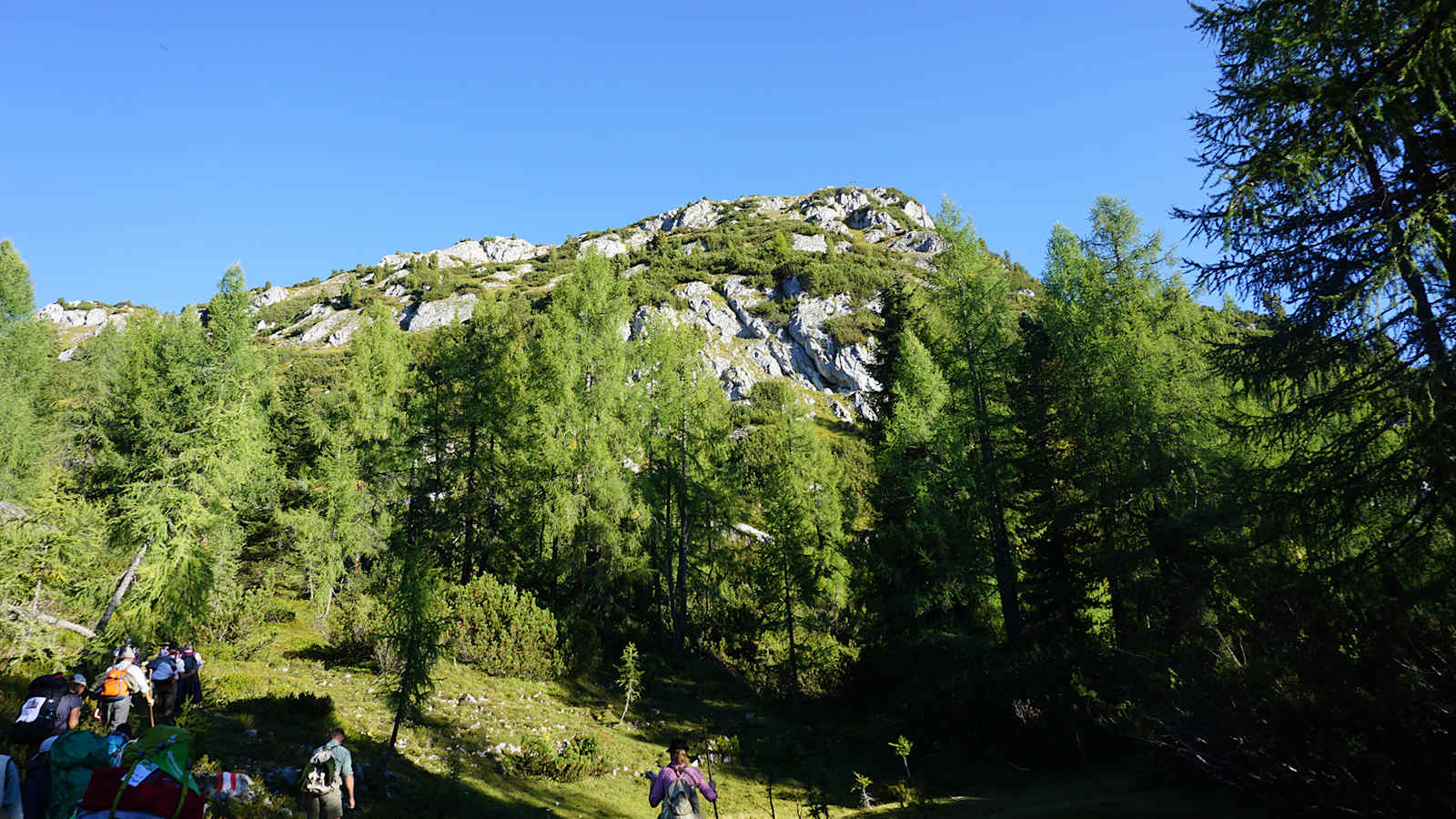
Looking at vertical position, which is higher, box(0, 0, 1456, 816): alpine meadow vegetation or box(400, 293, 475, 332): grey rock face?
box(400, 293, 475, 332): grey rock face

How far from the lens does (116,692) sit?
9.68 metres

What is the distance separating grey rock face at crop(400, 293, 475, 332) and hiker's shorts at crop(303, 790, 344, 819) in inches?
4013

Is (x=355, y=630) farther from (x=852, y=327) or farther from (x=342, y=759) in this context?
(x=852, y=327)

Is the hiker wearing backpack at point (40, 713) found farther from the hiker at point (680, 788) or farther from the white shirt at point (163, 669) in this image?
the hiker at point (680, 788)

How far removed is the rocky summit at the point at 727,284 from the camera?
8000cm

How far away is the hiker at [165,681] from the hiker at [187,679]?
710mm

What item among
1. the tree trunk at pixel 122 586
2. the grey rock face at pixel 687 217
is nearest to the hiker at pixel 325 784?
the tree trunk at pixel 122 586

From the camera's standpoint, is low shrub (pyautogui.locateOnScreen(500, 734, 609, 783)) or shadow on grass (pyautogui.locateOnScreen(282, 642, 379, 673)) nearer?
low shrub (pyautogui.locateOnScreen(500, 734, 609, 783))

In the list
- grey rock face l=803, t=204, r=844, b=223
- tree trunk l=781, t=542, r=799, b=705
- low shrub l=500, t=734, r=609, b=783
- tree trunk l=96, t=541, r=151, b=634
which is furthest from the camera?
grey rock face l=803, t=204, r=844, b=223

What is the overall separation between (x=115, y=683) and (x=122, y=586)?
23.2 feet

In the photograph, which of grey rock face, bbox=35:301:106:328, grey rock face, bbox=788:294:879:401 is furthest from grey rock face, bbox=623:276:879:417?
grey rock face, bbox=35:301:106:328

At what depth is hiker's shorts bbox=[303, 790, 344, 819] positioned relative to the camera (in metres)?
7.68

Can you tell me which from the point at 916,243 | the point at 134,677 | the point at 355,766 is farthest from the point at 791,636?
the point at 916,243

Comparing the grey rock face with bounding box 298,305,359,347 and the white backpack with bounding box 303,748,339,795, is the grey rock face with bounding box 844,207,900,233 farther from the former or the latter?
the white backpack with bounding box 303,748,339,795
